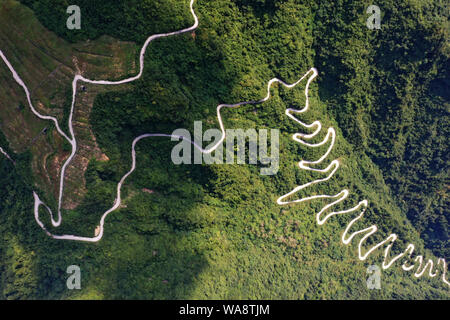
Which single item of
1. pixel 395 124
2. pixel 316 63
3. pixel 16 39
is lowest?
pixel 395 124

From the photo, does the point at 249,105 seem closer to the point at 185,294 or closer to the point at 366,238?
the point at 185,294

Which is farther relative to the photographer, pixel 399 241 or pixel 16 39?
pixel 399 241

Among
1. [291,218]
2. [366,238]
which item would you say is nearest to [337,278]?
[366,238]

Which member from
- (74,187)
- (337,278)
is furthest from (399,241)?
(74,187)

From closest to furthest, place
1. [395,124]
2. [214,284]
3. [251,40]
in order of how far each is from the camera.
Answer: [214,284]
[251,40]
[395,124]

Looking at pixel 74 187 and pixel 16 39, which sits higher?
pixel 16 39

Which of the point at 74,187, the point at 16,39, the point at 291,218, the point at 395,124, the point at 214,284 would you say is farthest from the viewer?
the point at 395,124
